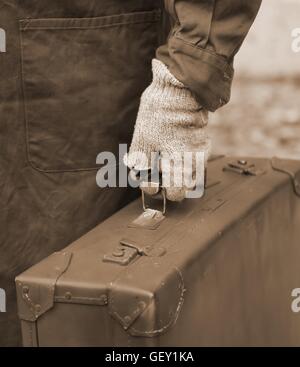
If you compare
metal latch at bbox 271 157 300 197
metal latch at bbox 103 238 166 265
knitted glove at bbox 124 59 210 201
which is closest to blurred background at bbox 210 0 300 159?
metal latch at bbox 271 157 300 197

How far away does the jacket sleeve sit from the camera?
1577 mm

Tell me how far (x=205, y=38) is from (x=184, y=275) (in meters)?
0.49

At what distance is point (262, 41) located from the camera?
3.85 meters

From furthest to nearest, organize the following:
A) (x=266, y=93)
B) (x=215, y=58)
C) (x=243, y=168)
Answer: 1. (x=266, y=93)
2. (x=243, y=168)
3. (x=215, y=58)

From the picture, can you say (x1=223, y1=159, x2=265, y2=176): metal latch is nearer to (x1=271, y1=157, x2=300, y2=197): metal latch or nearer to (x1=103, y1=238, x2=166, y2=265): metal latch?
(x1=271, y1=157, x2=300, y2=197): metal latch

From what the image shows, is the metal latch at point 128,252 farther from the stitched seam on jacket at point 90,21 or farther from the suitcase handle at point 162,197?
the stitched seam on jacket at point 90,21

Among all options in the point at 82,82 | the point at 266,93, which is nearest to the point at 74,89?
the point at 82,82

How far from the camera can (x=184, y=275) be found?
148 cm

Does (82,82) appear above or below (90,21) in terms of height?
below

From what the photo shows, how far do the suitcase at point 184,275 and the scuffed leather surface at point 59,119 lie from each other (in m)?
0.15

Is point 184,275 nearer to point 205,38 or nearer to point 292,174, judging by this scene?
point 205,38

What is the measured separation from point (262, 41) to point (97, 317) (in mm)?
2703
